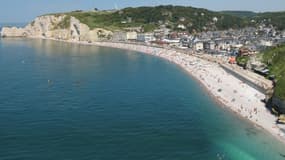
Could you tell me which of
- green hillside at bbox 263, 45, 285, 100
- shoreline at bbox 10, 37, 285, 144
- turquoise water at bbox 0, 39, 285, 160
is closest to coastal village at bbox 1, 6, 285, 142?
shoreline at bbox 10, 37, 285, 144

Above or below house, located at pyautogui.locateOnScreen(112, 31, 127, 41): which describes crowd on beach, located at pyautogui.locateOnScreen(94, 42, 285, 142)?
below

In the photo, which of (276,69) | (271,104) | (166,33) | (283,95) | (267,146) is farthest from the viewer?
(166,33)

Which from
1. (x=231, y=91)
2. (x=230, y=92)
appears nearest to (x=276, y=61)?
(x=231, y=91)

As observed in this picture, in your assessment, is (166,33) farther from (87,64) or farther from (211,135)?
(211,135)

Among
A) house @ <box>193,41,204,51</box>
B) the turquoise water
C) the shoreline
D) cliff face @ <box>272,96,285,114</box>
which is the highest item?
house @ <box>193,41,204,51</box>

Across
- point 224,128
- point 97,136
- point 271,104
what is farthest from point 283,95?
point 97,136

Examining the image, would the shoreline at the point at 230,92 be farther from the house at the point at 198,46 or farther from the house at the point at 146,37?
the house at the point at 146,37

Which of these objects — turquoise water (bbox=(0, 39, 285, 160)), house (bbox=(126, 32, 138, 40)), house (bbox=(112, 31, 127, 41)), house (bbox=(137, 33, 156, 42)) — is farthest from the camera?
house (bbox=(126, 32, 138, 40))

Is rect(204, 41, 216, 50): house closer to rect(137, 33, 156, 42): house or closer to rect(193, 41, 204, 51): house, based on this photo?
rect(193, 41, 204, 51): house
